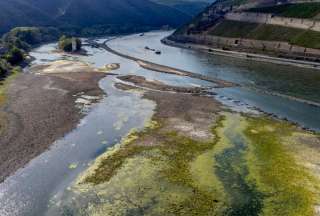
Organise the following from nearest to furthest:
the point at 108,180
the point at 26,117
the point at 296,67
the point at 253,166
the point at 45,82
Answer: the point at 108,180 < the point at 253,166 < the point at 26,117 < the point at 45,82 < the point at 296,67

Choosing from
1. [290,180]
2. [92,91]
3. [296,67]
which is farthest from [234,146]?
[296,67]

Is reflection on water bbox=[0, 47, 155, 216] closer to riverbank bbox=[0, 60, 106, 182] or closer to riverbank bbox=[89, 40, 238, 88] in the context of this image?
riverbank bbox=[0, 60, 106, 182]

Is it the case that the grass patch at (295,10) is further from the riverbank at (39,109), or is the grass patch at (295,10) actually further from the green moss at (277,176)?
the green moss at (277,176)

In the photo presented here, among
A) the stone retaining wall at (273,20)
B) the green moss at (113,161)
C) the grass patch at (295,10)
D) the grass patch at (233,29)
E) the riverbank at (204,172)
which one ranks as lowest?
the green moss at (113,161)

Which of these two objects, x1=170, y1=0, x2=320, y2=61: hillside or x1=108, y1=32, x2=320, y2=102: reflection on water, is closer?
x1=108, y1=32, x2=320, y2=102: reflection on water

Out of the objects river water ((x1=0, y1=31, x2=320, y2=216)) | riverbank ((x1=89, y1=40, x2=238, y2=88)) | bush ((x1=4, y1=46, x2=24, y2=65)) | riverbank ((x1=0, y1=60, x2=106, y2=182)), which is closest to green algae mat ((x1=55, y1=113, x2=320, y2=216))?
river water ((x1=0, y1=31, x2=320, y2=216))

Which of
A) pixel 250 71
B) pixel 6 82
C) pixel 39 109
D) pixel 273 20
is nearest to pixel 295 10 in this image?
pixel 273 20

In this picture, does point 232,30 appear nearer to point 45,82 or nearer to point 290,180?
point 45,82

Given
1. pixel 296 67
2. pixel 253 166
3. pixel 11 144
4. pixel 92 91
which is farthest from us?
pixel 296 67

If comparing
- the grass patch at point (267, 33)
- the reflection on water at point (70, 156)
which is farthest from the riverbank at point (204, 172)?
the grass patch at point (267, 33)
